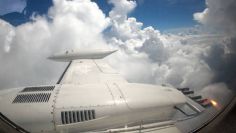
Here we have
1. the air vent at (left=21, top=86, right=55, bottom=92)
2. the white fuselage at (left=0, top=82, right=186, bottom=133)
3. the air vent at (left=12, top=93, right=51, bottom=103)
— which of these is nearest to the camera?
the white fuselage at (left=0, top=82, right=186, bottom=133)

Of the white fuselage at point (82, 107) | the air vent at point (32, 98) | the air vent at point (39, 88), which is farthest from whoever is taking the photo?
the air vent at point (39, 88)

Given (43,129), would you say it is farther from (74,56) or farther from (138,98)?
(74,56)

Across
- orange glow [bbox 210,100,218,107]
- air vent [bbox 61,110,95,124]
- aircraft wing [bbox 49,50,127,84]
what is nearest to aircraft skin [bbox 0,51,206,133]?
air vent [bbox 61,110,95,124]

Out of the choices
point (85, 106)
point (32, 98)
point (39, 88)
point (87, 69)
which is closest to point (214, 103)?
point (85, 106)

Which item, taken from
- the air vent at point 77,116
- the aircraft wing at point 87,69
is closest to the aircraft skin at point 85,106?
the air vent at point 77,116

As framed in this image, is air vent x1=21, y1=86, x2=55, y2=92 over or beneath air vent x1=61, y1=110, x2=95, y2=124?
over

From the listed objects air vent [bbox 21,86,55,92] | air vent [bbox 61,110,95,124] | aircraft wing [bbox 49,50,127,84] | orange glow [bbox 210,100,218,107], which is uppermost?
aircraft wing [bbox 49,50,127,84]

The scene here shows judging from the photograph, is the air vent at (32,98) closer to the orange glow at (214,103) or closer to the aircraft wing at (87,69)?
the aircraft wing at (87,69)

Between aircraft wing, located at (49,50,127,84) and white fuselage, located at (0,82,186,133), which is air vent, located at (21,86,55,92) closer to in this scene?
white fuselage, located at (0,82,186,133)
